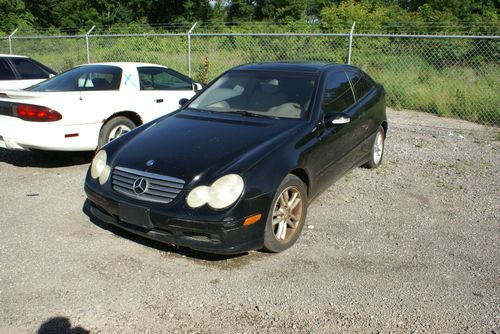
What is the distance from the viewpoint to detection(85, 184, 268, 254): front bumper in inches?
137

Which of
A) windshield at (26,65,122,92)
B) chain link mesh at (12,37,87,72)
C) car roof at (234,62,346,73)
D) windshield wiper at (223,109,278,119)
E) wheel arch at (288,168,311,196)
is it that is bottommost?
chain link mesh at (12,37,87,72)

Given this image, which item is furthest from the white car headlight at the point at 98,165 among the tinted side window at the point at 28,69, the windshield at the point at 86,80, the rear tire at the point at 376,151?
the tinted side window at the point at 28,69

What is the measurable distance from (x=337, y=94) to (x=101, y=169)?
8.58ft

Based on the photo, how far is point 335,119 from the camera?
457cm

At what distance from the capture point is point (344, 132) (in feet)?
16.5

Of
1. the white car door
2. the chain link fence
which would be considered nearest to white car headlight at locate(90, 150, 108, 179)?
the white car door

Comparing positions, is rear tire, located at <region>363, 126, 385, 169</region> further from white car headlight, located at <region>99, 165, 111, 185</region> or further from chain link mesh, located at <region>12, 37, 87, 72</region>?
chain link mesh, located at <region>12, 37, 87, 72</region>

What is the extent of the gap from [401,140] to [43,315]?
6859mm

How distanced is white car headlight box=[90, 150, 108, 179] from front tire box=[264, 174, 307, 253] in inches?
61.1

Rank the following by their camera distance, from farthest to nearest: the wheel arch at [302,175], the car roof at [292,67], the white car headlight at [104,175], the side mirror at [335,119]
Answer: the car roof at [292,67] < the side mirror at [335,119] < the wheel arch at [302,175] < the white car headlight at [104,175]

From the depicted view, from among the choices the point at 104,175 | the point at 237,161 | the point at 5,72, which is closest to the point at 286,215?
the point at 237,161

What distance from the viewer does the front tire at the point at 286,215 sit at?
3826 mm

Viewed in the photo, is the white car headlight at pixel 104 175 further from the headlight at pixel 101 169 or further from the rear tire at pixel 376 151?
the rear tire at pixel 376 151

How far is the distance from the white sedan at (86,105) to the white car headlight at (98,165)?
6.36ft
